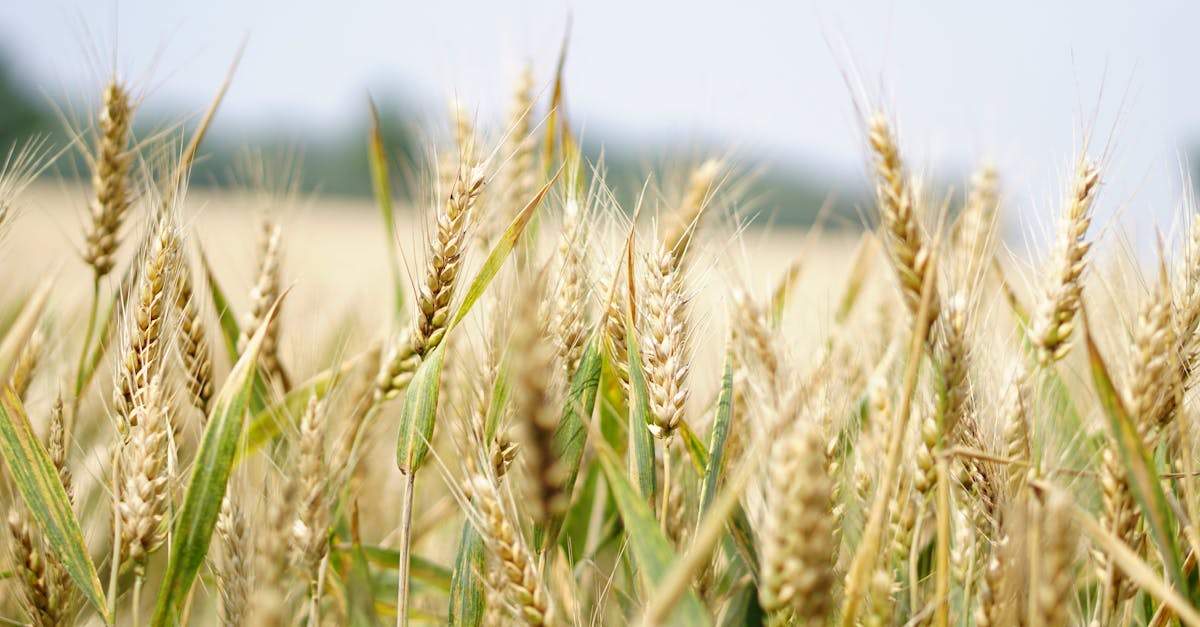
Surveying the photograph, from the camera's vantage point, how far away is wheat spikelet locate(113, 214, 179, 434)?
1.10m

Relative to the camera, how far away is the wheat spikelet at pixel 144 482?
40.3 inches

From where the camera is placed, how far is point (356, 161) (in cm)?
5659

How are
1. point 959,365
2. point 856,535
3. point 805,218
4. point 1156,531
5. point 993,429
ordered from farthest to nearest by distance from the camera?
point 805,218
point 856,535
point 993,429
point 959,365
point 1156,531

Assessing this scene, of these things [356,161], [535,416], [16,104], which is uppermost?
[535,416]

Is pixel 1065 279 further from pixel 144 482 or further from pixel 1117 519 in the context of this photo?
pixel 144 482

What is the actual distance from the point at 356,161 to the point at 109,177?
58589mm

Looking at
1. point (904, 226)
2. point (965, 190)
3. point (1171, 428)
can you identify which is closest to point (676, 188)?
point (965, 190)

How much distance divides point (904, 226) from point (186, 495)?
984 mm

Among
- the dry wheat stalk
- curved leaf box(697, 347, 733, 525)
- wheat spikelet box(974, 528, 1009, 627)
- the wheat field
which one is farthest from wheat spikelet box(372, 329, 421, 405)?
wheat spikelet box(974, 528, 1009, 627)

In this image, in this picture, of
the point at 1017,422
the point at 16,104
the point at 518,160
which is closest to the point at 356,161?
the point at 16,104

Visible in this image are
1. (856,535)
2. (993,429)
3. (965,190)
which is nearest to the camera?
(993,429)

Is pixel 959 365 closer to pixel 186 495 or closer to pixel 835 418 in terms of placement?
pixel 835 418

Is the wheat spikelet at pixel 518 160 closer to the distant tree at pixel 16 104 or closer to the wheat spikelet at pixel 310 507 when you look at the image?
the wheat spikelet at pixel 310 507

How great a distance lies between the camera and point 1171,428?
121 centimetres
